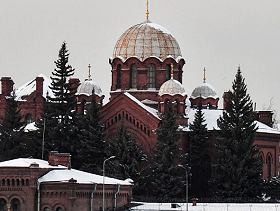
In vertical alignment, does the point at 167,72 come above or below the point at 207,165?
above

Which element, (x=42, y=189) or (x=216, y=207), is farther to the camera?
(x=216, y=207)

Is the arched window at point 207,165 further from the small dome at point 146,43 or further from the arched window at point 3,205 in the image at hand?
the arched window at point 3,205

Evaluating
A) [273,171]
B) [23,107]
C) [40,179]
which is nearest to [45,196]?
[40,179]

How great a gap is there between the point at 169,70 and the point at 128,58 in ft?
12.6

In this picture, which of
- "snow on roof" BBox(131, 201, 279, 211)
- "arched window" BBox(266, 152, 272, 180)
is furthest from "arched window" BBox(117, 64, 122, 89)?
"snow on roof" BBox(131, 201, 279, 211)

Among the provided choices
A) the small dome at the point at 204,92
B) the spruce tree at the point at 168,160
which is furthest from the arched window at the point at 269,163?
the spruce tree at the point at 168,160

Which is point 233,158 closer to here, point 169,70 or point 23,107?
point 169,70

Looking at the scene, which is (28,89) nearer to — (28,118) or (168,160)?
(28,118)

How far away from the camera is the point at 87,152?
79250 millimetres

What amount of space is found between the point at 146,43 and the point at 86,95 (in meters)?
7.15

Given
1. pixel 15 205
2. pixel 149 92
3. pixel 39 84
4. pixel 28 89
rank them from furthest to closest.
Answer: pixel 28 89 < pixel 39 84 < pixel 149 92 < pixel 15 205

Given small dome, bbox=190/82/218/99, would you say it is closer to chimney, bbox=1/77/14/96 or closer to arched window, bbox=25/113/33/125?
arched window, bbox=25/113/33/125

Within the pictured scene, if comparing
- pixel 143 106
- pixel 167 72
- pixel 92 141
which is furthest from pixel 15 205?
pixel 167 72

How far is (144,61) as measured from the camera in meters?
84.8
